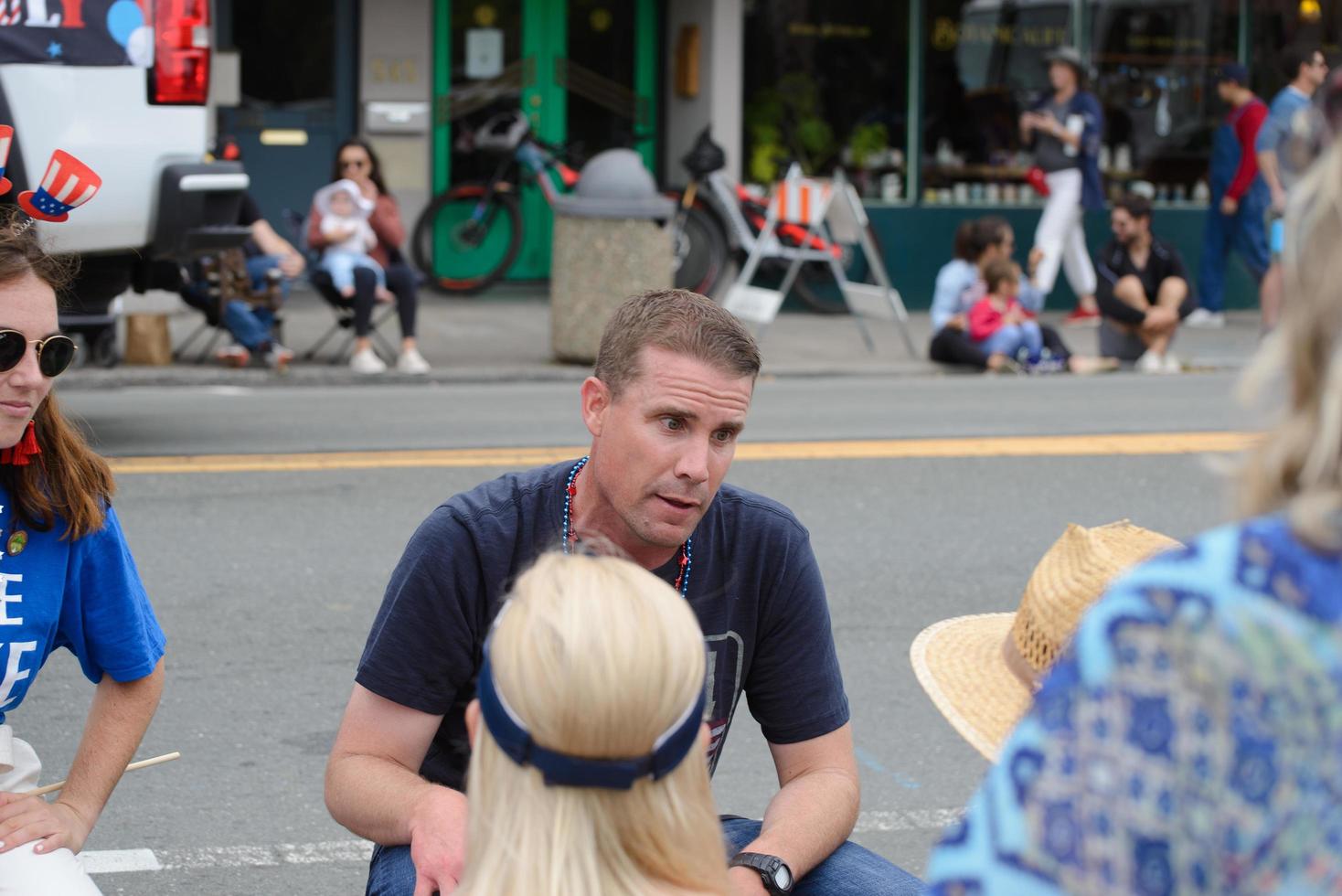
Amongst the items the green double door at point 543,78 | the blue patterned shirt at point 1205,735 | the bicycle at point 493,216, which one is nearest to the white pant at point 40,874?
the blue patterned shirt at point 1205,735

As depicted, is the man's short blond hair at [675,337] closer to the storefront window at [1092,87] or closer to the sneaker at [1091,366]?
the sneaker at [1091,366]

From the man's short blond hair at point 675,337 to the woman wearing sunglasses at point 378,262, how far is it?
8.94 m

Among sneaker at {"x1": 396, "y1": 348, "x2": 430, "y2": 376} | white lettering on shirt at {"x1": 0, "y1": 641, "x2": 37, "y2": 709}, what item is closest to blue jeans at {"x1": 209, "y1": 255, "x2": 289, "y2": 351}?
sneaker at {"x1": 396, "y1": 348, "x2": 430, "y2": 376}

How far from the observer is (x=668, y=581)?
9.98 ft

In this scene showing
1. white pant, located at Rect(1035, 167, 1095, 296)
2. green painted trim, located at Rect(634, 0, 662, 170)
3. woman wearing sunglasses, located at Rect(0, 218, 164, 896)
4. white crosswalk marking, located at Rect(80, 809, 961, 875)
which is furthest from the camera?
green painted trim, located at Rect(634, 0, 662, 170)

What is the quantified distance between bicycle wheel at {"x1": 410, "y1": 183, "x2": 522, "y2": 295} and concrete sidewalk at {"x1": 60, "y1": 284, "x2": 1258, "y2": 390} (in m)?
0.20

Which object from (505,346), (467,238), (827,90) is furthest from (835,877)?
(827,90)

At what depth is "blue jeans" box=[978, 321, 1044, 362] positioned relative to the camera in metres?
12.6

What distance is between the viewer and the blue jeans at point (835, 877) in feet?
9.39

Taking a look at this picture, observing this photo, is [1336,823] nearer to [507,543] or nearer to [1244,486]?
[1244,486]

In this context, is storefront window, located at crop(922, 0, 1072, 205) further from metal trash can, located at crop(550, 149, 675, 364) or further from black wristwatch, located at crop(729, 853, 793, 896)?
black wristwatch, located at crop(729, 853, 793, 896)

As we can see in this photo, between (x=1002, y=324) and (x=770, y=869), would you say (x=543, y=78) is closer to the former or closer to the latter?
(x=1002, y=324)

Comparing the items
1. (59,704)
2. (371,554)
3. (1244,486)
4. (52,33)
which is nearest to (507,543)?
(1244,486)

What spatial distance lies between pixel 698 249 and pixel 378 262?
372cm
